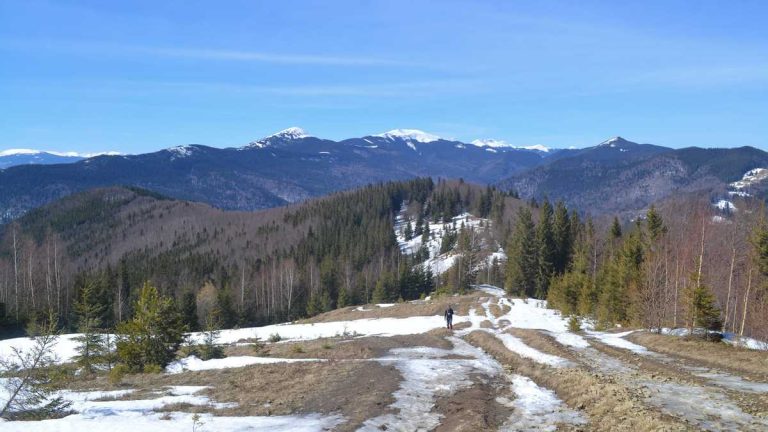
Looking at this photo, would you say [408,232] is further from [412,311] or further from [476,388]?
[476,388]

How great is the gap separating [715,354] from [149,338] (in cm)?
3241

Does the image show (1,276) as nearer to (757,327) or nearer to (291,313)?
(291,313)

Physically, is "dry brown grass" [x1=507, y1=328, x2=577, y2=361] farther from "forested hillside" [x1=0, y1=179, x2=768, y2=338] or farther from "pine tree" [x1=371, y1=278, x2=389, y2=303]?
"pine tree" [x1=371, y1=278, x2=389, y2=303]

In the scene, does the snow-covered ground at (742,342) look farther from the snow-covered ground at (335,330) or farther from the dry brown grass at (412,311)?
the dry brown grass at (412,311)

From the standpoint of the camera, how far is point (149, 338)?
1334 inches

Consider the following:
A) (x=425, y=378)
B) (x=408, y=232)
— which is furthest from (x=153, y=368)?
(x=408, y=232)

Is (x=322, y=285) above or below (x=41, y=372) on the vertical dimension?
below

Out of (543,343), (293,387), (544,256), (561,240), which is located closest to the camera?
(293,387)

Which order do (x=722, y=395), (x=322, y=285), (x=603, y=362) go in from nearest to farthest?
(x=722, y=395)
(x=603, y=362)
(x=322, y=285)

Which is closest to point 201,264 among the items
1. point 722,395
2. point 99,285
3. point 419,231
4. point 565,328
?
point 99,285

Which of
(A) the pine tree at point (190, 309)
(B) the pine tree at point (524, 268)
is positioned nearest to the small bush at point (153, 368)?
(A) the pine tree at point (190, 309)

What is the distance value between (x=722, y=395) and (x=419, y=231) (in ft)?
549

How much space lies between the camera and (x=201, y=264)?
147m

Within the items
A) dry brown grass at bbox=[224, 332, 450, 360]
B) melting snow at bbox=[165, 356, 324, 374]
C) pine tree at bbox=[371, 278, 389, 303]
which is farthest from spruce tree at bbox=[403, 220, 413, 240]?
melting snow at bbox=[165, 356, 324, 374]
